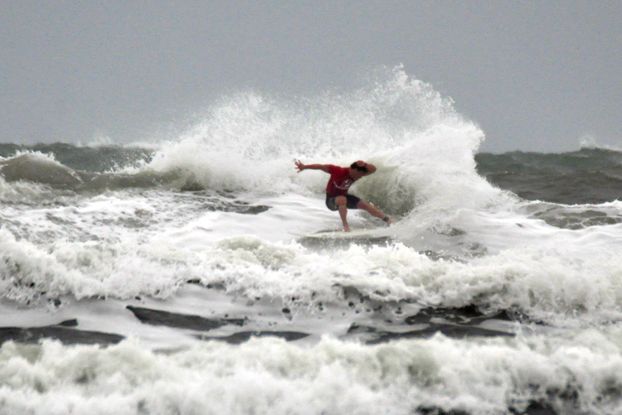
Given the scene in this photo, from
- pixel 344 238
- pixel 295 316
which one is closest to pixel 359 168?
pixel 344 238

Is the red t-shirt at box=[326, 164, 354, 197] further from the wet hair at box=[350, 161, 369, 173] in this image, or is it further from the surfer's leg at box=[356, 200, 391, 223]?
the surfer's leg at box=[356, 200, 391, 223]

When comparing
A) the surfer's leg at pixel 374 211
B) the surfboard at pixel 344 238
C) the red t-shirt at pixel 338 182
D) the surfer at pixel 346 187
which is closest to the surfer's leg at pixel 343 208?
the surfer at pixel 346 187

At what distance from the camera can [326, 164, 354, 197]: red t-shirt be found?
10.0m

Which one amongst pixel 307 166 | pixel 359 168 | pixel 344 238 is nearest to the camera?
pixel 344 238

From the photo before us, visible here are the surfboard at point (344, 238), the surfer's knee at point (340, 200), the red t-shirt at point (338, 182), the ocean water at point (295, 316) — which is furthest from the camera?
the red t-shirt at point (338, 182)

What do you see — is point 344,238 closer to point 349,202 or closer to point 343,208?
point 343,208

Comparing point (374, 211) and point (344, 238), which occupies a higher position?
point (374, 211)

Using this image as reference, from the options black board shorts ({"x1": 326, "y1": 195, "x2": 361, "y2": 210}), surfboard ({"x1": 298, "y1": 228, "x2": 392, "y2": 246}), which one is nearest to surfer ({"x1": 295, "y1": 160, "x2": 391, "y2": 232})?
black board shorts ({"x1": 326, "y1": 195, "x2": 361, "y2": 210})

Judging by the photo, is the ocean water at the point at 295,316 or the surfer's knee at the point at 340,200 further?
the surfer's knee at the point at 340,200

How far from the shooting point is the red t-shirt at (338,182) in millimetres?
10000

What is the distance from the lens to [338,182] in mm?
10023

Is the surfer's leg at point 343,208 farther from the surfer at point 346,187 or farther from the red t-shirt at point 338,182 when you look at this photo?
the red t-shirt at point 338,182

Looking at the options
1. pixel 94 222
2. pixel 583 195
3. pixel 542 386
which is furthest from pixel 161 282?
pixel 583 195

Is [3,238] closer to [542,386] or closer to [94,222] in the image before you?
[94,222]
